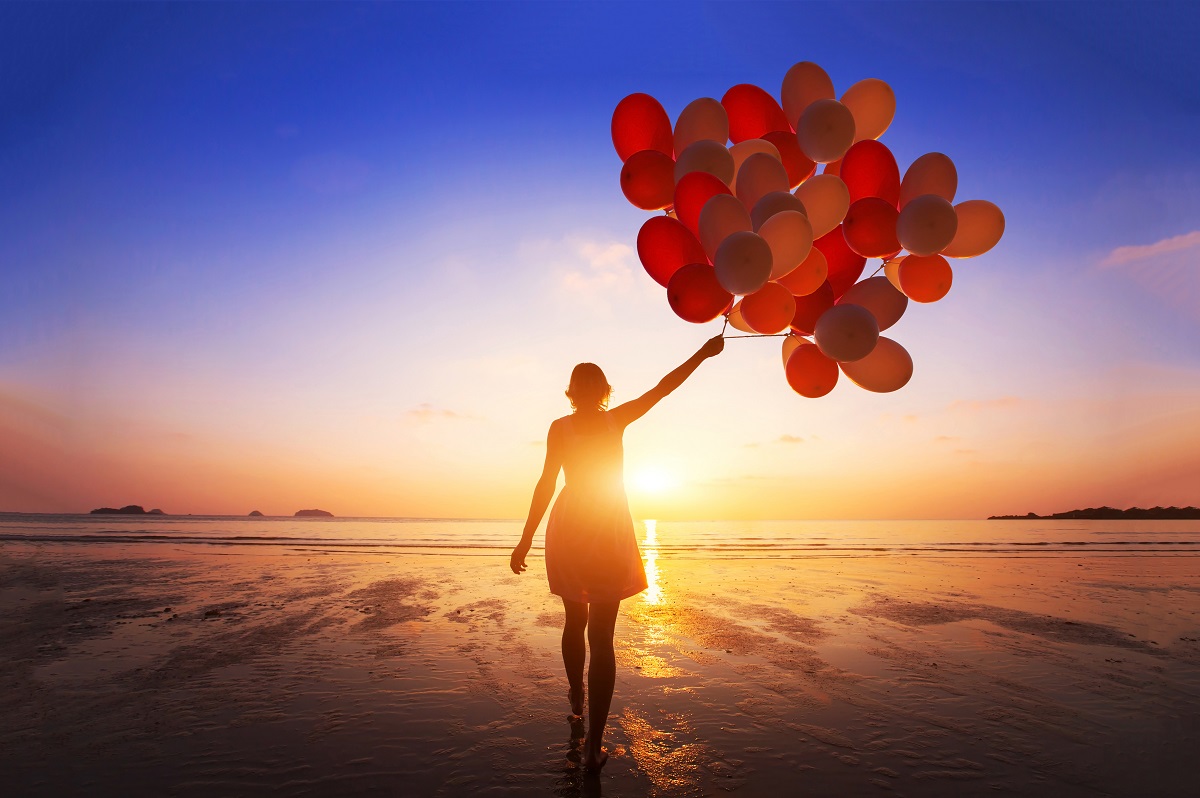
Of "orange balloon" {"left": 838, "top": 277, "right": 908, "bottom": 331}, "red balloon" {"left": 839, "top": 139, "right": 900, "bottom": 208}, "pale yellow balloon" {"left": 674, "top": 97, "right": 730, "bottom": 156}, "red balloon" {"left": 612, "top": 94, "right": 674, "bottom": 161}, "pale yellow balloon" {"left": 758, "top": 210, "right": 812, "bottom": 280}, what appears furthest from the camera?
"red balloon" {"left": 612, "top": 94, "right": 674, "bottom": 161}

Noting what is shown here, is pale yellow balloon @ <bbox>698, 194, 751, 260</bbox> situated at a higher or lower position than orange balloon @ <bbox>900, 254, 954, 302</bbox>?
higher

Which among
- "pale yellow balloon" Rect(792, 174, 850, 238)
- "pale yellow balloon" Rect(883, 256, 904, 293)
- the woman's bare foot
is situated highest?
"pale yellow balloon" Rect(792, 174, 850, 238)

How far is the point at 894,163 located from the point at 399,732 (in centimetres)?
552

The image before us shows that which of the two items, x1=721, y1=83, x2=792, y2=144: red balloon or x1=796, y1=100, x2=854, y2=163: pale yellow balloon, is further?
x1=721, y1=83, x2=792, y2=144: red balloon

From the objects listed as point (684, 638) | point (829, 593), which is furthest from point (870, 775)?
point (829, 593)

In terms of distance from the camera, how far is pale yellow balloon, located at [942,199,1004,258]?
4.23 meters

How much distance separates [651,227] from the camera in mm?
4242

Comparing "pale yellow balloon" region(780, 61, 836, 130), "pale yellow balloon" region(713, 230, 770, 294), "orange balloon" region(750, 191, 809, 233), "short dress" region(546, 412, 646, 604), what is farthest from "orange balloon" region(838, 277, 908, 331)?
"short dress" region(546, 412, 646, 604)

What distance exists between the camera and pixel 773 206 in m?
3.96

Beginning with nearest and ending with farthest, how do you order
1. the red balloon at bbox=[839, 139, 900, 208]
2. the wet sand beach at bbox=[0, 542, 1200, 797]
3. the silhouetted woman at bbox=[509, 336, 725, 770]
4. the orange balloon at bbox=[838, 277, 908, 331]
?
the wet sand beach at bbox=[0, 542, 1200, 797] → the silhouetted woman at bbox=[509, 336, 725, 770] → the orange balloon at bbox=[838, 277, 908, 331] → the red balloon at bbox=[839, 139, 900, 208]

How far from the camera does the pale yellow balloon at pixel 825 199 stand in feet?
13.8

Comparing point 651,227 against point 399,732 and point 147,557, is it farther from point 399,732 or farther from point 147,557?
point 147,557

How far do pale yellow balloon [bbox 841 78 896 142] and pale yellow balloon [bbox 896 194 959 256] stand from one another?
117 cm

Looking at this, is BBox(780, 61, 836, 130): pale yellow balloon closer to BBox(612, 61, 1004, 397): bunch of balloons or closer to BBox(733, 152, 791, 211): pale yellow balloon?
BBox(612, 61, 1004, 397): bunch of balloons
